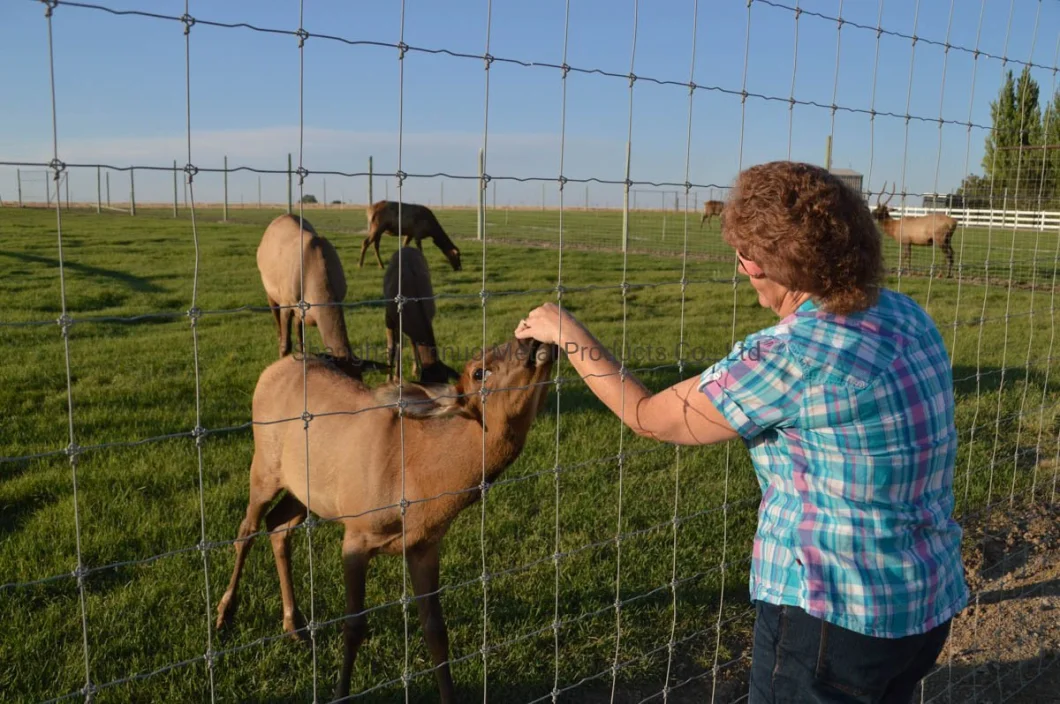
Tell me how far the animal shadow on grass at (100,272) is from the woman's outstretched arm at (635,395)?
12.2 m

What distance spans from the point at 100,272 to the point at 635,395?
15.0 m

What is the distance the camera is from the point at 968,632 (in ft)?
13.8

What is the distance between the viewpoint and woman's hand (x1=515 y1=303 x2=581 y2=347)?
2418 mm

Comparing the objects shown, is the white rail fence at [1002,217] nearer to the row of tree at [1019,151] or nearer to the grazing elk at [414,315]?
the row of tree at [1019,151]

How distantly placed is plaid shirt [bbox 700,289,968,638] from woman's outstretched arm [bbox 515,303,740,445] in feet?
0.24

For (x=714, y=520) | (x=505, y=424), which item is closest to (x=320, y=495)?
(x=505, y=424)

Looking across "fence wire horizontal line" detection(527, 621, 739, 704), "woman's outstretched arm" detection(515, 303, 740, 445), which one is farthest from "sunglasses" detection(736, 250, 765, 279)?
"fence wire horizontal line" detection(527, 621, 739, 704)

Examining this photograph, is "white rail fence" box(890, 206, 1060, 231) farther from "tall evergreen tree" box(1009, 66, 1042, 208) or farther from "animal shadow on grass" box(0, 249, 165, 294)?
"animal shadow on grass" box(0, 249, 165, 294)

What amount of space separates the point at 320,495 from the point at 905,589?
88.3 inches

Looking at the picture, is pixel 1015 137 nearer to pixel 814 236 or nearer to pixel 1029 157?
pixel 1029 157

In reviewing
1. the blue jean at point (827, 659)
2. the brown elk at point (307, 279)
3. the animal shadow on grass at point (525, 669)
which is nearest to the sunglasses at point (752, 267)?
the blue jean at point (827, 659)

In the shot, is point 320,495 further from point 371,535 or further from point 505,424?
point 505,424

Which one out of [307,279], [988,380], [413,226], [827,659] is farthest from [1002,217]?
[413,226]

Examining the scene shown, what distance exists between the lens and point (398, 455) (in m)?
3.14
